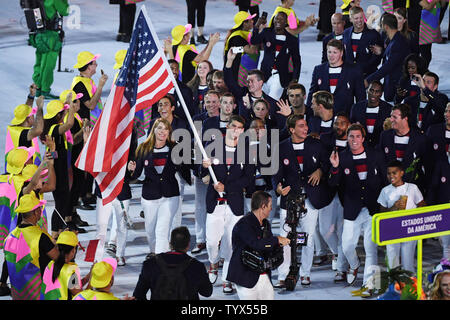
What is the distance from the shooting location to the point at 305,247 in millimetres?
12930

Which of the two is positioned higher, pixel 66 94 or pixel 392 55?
pixel 392 55

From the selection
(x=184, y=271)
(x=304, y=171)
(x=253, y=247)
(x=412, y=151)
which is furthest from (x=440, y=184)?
(x=184, y=271)

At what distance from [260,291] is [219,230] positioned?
2.26 m

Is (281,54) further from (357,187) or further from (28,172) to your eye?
(28,172)

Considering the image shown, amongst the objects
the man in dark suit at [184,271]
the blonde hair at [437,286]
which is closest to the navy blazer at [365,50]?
the blonde hair at [437,286]

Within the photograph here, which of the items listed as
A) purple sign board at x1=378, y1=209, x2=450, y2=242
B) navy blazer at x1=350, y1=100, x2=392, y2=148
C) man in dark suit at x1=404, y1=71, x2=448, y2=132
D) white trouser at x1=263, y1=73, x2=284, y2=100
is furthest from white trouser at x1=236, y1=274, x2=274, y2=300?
white trouser at x1=263, y1=73, x2=284, y2=100

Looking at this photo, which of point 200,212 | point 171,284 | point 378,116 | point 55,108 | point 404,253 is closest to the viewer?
point 171,284

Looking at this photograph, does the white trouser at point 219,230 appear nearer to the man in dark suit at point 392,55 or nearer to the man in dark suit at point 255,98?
the man in dark suit at point 255,98

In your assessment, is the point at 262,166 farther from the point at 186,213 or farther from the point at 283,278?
the point at 186,213

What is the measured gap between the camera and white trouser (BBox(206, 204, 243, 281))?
13031 millimetres

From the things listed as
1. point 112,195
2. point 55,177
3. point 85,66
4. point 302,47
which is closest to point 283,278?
point 112,195

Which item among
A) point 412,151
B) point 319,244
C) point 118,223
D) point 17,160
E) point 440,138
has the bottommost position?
point 319,244

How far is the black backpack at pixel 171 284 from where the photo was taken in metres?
9.67

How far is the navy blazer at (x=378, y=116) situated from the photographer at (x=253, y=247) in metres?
3.87
